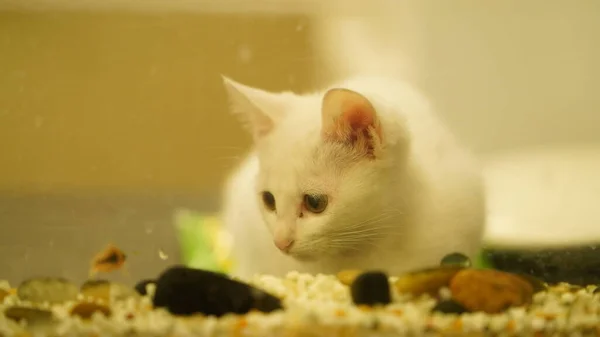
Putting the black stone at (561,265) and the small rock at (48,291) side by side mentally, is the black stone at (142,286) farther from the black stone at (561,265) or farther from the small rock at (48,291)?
the black stone at (561,265)

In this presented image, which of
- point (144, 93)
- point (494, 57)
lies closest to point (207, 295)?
point (144, 93)

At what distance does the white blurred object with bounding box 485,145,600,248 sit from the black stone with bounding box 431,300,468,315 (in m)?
0.73

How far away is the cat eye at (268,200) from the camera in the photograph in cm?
129

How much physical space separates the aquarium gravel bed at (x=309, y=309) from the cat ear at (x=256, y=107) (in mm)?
467

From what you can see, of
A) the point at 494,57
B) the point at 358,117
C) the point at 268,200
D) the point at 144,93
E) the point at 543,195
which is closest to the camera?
the point at 358,117

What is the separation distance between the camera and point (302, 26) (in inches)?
59.5

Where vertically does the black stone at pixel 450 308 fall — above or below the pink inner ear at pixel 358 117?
below

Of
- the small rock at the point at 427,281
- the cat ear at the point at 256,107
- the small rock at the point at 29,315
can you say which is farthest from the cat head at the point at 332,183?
the small rock at the point at 29,315

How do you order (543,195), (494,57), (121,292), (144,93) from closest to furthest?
1. (121,292)
2. (144,93)
3. (494,57)
4. (543,195)

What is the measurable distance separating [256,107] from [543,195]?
1.15 m

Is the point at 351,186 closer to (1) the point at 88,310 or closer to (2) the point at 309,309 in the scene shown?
(2) the point at 309,309

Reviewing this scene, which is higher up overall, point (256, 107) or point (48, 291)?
point (256, 107)

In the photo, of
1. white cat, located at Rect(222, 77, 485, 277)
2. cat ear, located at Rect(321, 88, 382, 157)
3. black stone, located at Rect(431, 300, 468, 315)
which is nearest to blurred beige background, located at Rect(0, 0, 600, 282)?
white cat, located at Rect(222, 77, 485, 277)

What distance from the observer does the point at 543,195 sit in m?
1.92
